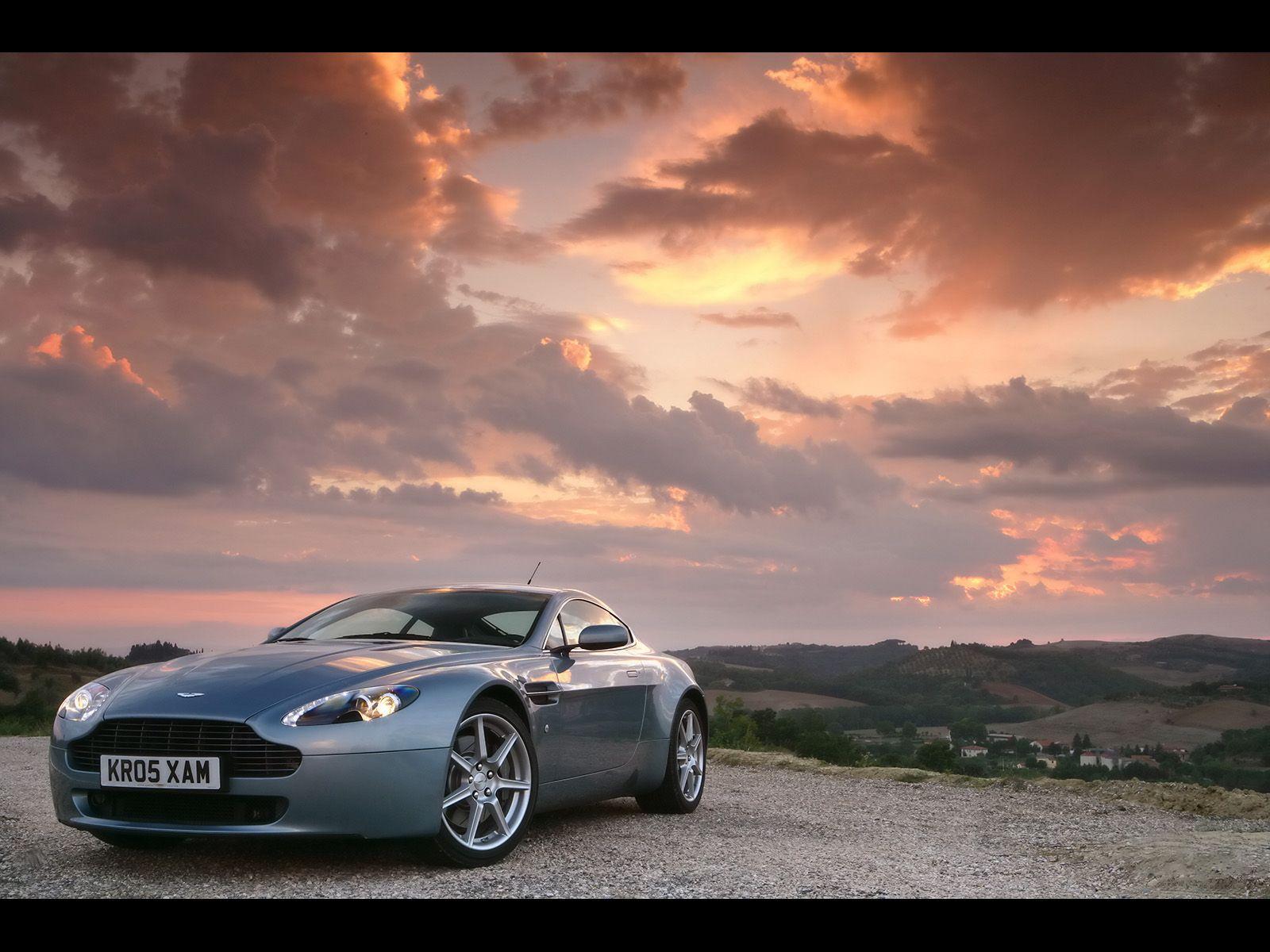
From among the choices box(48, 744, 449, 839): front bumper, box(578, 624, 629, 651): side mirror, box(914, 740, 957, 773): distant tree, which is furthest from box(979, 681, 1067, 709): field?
box(48, 744, 449, 839): front bumper

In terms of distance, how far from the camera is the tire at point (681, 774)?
9016mm

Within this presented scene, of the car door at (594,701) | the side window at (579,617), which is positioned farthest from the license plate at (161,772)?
the side window at (579,617)

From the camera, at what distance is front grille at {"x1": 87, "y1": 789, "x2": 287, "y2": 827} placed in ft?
19.7

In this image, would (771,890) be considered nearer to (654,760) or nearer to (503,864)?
(503,864)

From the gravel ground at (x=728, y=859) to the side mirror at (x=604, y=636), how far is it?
121cm

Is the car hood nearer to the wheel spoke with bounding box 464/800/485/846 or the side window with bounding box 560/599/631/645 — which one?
the wheel spoke with bounding box 464/800/485/846

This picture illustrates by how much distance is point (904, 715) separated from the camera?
33188mm

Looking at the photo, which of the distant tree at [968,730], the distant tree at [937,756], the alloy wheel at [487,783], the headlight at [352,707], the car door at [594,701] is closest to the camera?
the headlight at [352,707]

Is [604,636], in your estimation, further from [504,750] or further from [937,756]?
[937,756]

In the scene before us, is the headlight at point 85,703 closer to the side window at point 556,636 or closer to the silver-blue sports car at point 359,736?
the silver-blue sports car at point 359,736

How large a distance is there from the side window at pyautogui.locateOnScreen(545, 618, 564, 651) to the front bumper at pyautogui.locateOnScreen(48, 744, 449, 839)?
166 cm

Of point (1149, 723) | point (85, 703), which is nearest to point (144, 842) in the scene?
point (85, 703)

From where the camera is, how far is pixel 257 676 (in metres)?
6.42
